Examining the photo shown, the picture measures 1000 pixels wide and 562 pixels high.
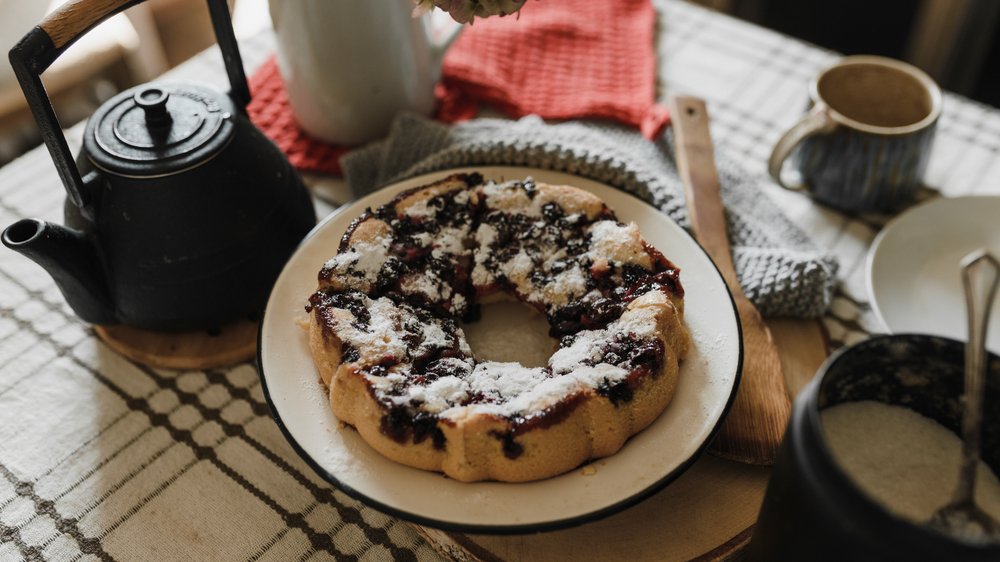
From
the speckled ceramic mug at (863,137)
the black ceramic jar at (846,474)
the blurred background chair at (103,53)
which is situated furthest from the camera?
the blurred background chair at (103,53)

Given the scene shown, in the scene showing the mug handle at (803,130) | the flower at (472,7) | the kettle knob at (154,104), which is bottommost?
the mug handle at (803,130)

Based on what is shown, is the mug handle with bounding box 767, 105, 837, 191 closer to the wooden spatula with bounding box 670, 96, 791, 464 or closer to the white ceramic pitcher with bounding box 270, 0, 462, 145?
the wooden spatula with bounding box 670, 96, 791, 464

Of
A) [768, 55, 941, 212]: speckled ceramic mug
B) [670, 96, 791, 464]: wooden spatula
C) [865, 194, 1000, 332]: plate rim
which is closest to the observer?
[670, 96, 791, 464]: wooden spatula

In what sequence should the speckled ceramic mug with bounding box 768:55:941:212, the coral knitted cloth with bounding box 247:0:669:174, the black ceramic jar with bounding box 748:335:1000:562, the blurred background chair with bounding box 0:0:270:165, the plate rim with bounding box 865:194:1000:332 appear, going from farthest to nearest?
the blurred background chair with bounding box 0:0:270:165
the coral knitted cloth with bounding box 247:0:669:174
the speckled ceramic mug with bounding box 768:55:941:212
the plate rim with bounding box 865:194:1000:332
the black ceramic jar with bounding box 748:335:1000:562

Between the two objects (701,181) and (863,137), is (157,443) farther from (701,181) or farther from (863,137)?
(863,137)

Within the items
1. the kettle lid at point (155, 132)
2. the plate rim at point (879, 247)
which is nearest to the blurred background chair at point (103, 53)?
the kettle lid at point (155, 132)

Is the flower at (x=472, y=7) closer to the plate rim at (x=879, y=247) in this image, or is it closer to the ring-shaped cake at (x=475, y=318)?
the ring-shaped cake at (x=475, y=318)

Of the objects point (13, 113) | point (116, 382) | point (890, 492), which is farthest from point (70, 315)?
point (13, 113)

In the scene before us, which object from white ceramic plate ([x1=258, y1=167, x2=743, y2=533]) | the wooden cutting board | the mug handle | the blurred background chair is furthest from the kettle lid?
the blurred background chair
